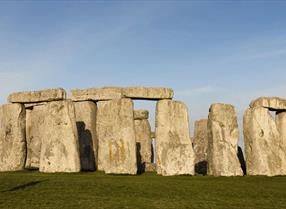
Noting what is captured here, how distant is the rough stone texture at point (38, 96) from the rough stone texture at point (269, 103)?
25.3 ft

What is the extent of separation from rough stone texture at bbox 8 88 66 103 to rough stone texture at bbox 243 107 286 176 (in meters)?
7.45

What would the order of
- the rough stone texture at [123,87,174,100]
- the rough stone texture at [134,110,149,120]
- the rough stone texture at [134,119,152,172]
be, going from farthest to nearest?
1. the rough stone texture at [134,110,149,120]
2. the rough stone texture at [134,119,152,172]
3. the rough stone texture at [123,87,174,100]

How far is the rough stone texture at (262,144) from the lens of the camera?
1947cm

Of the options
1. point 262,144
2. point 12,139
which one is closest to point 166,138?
point 262,144

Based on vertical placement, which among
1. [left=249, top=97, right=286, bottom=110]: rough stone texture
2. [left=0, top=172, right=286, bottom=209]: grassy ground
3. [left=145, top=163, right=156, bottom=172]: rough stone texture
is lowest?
[left=0, top=172, right=286, bottom=209]: grassy ground

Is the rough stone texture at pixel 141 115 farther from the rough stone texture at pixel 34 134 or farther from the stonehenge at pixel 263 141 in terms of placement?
the stonehenge at pixel 263 141

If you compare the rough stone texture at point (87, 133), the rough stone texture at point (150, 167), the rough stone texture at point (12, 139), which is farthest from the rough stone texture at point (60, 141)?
the rough stone texture at point (150, 167)

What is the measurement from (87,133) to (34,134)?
2.89 m

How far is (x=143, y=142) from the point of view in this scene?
89.7ft

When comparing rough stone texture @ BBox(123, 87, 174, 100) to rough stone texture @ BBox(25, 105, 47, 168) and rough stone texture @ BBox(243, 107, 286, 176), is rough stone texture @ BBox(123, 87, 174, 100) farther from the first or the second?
rough stone texture @ BBox(25, 105, 47, 168)

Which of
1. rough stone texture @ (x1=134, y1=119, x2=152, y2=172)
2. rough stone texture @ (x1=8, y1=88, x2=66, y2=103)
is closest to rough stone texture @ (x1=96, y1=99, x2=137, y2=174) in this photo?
rough stone texture @ (x1=8, y1=88, x2=66, y2=103)

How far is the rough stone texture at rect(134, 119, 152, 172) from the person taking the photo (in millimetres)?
27125

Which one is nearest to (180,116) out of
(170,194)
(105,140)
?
(105,140)

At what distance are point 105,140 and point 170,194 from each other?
6.99 meters
